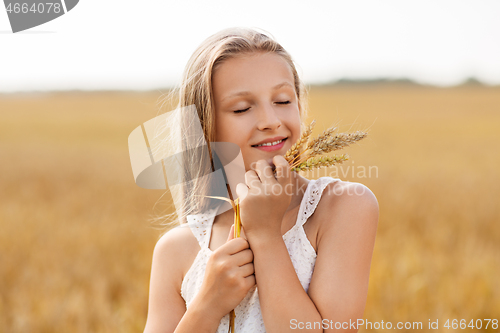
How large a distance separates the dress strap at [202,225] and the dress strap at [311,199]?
0.36 metres

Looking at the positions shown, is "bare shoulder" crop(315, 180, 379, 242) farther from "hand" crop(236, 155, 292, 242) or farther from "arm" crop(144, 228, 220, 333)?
"arm" crop(144, 228, 220, 333)

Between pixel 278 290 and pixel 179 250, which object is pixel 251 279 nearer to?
pixel 278 290

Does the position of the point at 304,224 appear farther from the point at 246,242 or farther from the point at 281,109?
the point at 281,109

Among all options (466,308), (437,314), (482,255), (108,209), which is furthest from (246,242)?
(108,209)

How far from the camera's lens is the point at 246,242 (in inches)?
50.6

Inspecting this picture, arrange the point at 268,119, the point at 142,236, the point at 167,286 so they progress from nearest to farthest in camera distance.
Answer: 1. the point at 268,119
2. the point at 167,286
3. the point at 142,236

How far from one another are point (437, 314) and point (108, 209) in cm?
530

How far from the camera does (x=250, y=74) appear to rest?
149cm

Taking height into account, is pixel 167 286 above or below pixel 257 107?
below

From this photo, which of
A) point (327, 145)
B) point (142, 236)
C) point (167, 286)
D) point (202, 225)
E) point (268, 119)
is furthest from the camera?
point (142, 236)

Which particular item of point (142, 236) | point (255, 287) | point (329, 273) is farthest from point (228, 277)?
point (142, 236)

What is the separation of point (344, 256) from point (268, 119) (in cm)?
50

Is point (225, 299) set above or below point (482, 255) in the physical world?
above

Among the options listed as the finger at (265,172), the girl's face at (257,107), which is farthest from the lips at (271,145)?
the finger at (265,172)
